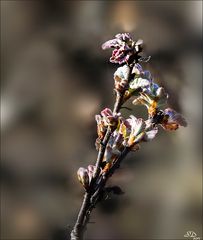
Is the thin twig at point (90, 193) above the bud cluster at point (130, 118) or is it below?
below

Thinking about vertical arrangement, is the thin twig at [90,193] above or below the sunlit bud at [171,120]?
below

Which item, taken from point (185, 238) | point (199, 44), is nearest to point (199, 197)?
point (185, 238)

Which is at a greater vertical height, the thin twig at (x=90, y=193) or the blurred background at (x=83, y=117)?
the blurred background at (x=83, y=117)

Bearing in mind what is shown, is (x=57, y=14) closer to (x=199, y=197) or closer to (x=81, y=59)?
(x=81, y=59)

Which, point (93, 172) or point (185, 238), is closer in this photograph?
point (93, 172)

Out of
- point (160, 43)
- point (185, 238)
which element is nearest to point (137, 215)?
point (185, 238)

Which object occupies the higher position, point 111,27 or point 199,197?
point 111,27

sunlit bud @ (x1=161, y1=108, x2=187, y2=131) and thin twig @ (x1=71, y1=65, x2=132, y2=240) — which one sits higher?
sunlit bud @ (x1=161, y1=108, x2=187, y2=131)
